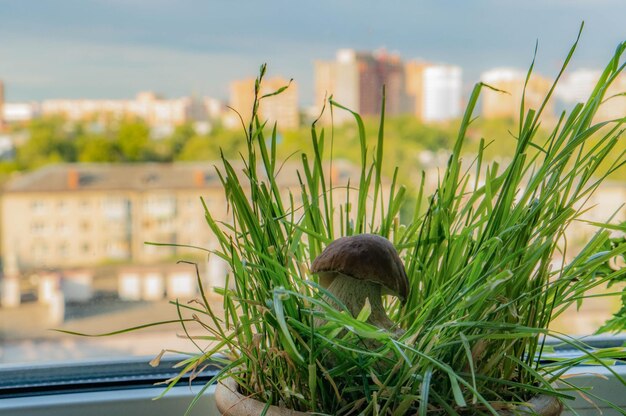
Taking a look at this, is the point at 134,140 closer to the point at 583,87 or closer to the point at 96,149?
the point at 96,149

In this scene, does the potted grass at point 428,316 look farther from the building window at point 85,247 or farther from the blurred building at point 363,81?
the building window at point 85,247

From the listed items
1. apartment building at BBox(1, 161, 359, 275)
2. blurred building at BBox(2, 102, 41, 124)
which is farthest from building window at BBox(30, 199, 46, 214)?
blurred building at BBox(2, 102, 41, 124)

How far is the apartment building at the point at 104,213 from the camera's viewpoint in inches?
34.9

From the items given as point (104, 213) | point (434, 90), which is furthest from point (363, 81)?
point (104, 213)

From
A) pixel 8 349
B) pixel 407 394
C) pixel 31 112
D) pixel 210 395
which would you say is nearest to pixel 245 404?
pixel 407 394

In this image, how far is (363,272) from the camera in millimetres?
423

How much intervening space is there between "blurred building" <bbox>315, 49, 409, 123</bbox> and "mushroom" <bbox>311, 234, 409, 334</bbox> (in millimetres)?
459

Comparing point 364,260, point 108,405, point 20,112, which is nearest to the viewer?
point 364,260

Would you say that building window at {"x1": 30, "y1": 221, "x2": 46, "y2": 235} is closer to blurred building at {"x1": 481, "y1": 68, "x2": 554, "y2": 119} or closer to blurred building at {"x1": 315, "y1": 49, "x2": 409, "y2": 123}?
blurred building at {"x1": 315, "y1": 49, "x2": 409, "y2": 123}

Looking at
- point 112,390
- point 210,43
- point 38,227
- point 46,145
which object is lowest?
point 112,390

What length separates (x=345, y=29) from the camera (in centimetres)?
93

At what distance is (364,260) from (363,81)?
509mm

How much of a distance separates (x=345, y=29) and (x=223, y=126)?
205 mm

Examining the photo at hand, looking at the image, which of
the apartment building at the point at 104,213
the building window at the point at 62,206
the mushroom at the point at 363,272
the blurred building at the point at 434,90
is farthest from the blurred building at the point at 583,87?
the building window at the point at 62,206
